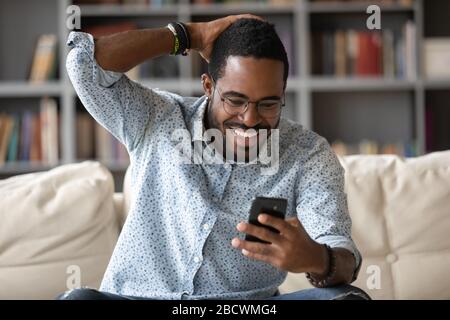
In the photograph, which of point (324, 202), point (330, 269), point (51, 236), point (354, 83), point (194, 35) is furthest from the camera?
point (354, 83)

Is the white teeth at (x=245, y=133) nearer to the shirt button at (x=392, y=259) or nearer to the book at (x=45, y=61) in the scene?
the shirt button at (x=392, y=259)

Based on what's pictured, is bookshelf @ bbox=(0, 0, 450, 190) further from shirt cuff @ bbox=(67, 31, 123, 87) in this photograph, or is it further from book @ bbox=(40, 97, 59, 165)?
shirt cuff @ bbox=(67, 31, 123, 87)

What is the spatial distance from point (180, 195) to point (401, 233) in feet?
2.18

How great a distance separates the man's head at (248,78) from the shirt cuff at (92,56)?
0.64ft

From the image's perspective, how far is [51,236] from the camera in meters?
1.72

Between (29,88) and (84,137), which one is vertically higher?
(29,88)

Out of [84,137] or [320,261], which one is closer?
[320,261]

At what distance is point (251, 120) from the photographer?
1295mm

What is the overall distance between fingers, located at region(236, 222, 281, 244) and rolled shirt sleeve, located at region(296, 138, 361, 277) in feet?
0.57

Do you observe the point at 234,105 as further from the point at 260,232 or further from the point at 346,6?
the point at 346,6

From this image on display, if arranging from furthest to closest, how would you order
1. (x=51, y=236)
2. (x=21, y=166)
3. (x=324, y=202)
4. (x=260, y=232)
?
Result: (x=21, y=166) < (x=51, y=236) < (x=324, y=202) < (x=260, y=232)

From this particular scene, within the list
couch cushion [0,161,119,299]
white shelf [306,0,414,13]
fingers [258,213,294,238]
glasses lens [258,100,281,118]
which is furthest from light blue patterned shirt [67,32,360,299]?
white shelf [306,0,414,13]

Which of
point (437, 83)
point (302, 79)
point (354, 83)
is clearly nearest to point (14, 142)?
point (302, 79)

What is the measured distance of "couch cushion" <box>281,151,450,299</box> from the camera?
5.74ft
